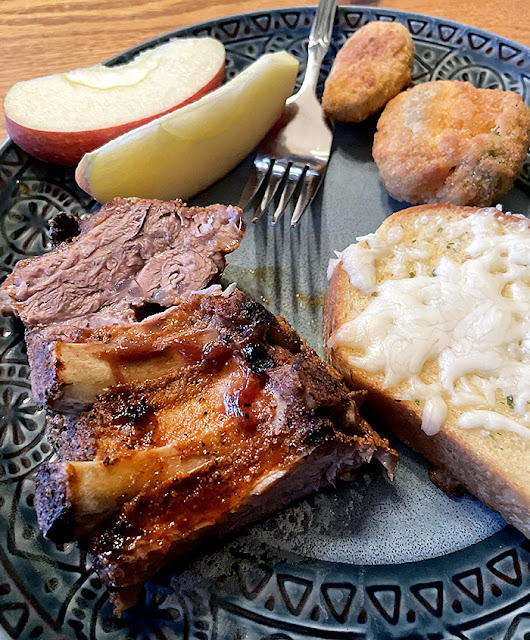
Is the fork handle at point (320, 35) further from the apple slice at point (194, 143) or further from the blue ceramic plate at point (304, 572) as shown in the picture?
the blue ceramic plate at point (304, 572)

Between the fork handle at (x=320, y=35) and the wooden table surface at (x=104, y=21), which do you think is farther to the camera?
the wooden table surface at (x=104, y=21)

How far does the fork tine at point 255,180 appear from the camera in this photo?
3359 millimetres

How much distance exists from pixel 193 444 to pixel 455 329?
1.32 metres

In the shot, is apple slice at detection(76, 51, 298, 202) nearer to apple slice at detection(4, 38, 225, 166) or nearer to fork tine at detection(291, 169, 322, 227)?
apple slice at detection(4, 38, 225, 166)

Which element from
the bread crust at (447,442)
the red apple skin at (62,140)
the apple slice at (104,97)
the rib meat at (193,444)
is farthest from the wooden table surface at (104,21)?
the rib meat at (193,444)

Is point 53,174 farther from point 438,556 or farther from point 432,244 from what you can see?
point 438,556

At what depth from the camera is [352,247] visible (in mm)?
2879

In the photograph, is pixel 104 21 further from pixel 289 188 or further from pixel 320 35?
pixel 289 188

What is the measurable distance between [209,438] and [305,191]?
1.87 m

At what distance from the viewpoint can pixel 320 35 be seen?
381 centimetres

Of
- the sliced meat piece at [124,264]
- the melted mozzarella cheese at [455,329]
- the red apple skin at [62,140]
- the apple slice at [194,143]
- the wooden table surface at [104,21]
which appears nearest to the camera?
the melted mozzarella cheese at [455,329]

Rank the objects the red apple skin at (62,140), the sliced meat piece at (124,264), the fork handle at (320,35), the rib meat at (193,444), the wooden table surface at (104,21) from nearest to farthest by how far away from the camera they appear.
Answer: the rib meat at (193,444) < the sliced meat piece at (124,264) < the red apple skin at (62,140) < the fork handle at (320,35) < the wooden table surface at (104,21)

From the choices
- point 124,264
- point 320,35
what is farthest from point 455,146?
point 124,264

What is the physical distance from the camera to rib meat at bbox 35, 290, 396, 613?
193cm
